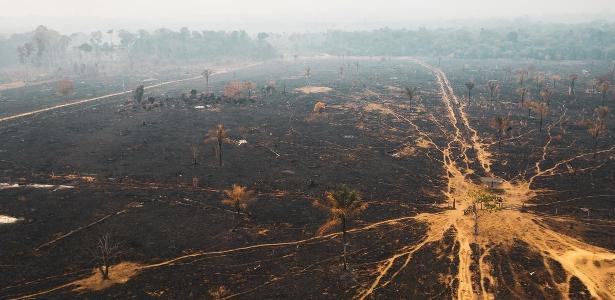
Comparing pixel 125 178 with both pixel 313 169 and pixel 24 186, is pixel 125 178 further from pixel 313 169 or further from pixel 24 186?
pixel 313 169

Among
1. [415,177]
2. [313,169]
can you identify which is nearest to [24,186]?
[313,169]

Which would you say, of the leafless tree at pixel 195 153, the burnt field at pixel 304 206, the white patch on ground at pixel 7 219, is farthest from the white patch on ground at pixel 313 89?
the white patch on ground at pixel 7 219

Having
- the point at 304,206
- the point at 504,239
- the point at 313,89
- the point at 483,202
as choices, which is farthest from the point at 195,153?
the point at 313,89

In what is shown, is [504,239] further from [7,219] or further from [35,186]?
[35,186]

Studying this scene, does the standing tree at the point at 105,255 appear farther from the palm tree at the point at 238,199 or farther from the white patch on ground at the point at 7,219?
the palm tree at the point at 238,199

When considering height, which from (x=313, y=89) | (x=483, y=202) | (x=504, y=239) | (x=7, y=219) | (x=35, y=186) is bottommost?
Answer: (x=504, y=239)

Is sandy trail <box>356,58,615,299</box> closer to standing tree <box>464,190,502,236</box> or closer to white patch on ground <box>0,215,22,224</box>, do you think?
standing tree <box>464,190,502,236</box>
